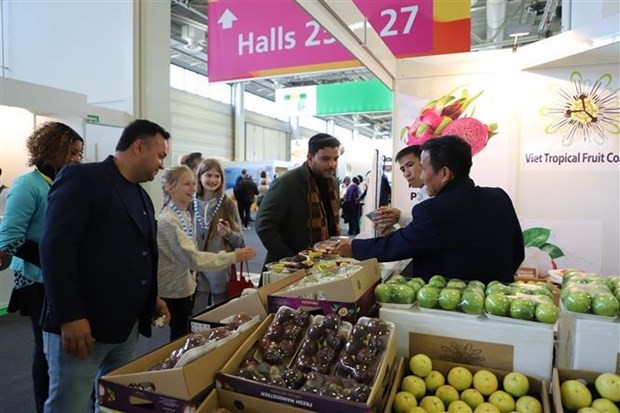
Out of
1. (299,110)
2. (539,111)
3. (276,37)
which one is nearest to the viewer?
(539,111)

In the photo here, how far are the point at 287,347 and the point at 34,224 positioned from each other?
155cm

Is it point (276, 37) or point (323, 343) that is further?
point (276, 37)

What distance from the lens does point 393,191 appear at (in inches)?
154

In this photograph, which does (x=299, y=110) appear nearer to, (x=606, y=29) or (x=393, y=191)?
(x=393, y=191)

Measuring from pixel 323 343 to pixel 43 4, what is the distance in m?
6.55

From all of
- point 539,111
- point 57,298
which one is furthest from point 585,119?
point 57,298

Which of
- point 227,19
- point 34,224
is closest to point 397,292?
point 34,224

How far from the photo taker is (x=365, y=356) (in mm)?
1146

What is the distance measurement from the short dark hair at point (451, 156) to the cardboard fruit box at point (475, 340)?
29.1 inches

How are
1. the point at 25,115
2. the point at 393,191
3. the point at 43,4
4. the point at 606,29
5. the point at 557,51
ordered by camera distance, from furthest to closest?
the point at 43,4 < the point at 25,115 < the point at 393,191 < the point at 557,51 < the point at 606,29

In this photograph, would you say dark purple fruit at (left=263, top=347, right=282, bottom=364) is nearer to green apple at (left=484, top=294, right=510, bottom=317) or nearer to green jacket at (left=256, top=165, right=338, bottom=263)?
green apple at (left=484, top=294, right=510, bottom=317)

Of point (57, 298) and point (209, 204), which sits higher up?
point (209, 204)

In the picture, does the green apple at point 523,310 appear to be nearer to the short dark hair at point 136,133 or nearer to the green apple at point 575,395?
the green apple at point 575,395

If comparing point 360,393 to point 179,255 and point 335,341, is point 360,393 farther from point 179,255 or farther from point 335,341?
point 179,255
